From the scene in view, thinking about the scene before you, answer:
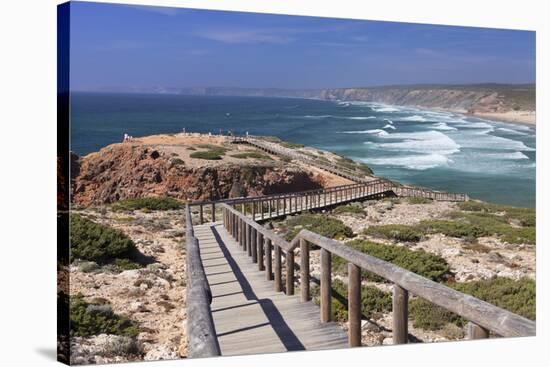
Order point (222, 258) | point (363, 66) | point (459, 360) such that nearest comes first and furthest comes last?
point (459, 360), point (222, 258), point (363, 66)

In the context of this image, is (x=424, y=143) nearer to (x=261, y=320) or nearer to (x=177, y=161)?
(x=261, y=320)

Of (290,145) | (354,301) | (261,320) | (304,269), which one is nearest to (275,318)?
(261,320)

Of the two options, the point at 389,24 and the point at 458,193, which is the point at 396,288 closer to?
the point at 389,24

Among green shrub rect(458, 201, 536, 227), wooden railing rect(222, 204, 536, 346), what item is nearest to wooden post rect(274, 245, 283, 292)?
wooden railing rect(222, 204, 536, 346)

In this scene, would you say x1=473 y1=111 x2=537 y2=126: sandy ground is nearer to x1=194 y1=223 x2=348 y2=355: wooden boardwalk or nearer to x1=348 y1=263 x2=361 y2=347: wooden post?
x1=194 y1=223 x2=348 y2=355: wooden boardwalk

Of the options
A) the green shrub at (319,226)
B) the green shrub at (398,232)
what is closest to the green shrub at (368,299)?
the green shrub at (319,226)

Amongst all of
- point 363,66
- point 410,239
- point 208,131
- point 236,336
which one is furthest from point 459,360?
point 208,131
